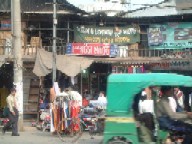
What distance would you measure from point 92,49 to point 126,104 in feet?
47.2

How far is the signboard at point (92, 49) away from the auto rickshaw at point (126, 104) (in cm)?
1392

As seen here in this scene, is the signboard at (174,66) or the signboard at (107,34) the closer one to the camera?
the signboard at (174,66)

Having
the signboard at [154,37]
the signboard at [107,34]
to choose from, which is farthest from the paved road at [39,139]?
the signboard at [154,37]

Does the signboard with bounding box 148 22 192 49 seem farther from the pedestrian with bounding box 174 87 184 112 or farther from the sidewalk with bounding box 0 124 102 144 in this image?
the sidewalk with bounding box 0 124 102 144

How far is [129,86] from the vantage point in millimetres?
9156

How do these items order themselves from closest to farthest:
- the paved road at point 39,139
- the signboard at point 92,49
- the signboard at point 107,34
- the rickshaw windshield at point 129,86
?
the rickshaw windshield at point 129,86 < the paved road at point 39,139 < the signboard at point 92,49 < the signboard at point 107,34

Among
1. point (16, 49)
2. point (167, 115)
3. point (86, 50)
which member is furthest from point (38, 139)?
point (86, 50)

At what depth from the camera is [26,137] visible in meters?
16.2

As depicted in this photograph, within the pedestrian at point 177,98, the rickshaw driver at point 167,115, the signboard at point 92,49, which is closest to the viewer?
the rickshaw driver at point 167,115

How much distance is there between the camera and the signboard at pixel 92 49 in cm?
2317

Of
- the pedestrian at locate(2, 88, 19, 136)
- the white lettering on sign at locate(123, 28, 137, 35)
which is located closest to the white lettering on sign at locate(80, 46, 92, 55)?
the white lettering on sign at locate(123, 28, 137, 35)

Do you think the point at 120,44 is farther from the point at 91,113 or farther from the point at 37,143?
the point at 37,143

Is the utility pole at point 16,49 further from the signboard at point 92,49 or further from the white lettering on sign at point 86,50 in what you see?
the white lettering on sign at point 86,50

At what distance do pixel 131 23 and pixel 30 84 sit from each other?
603cm
